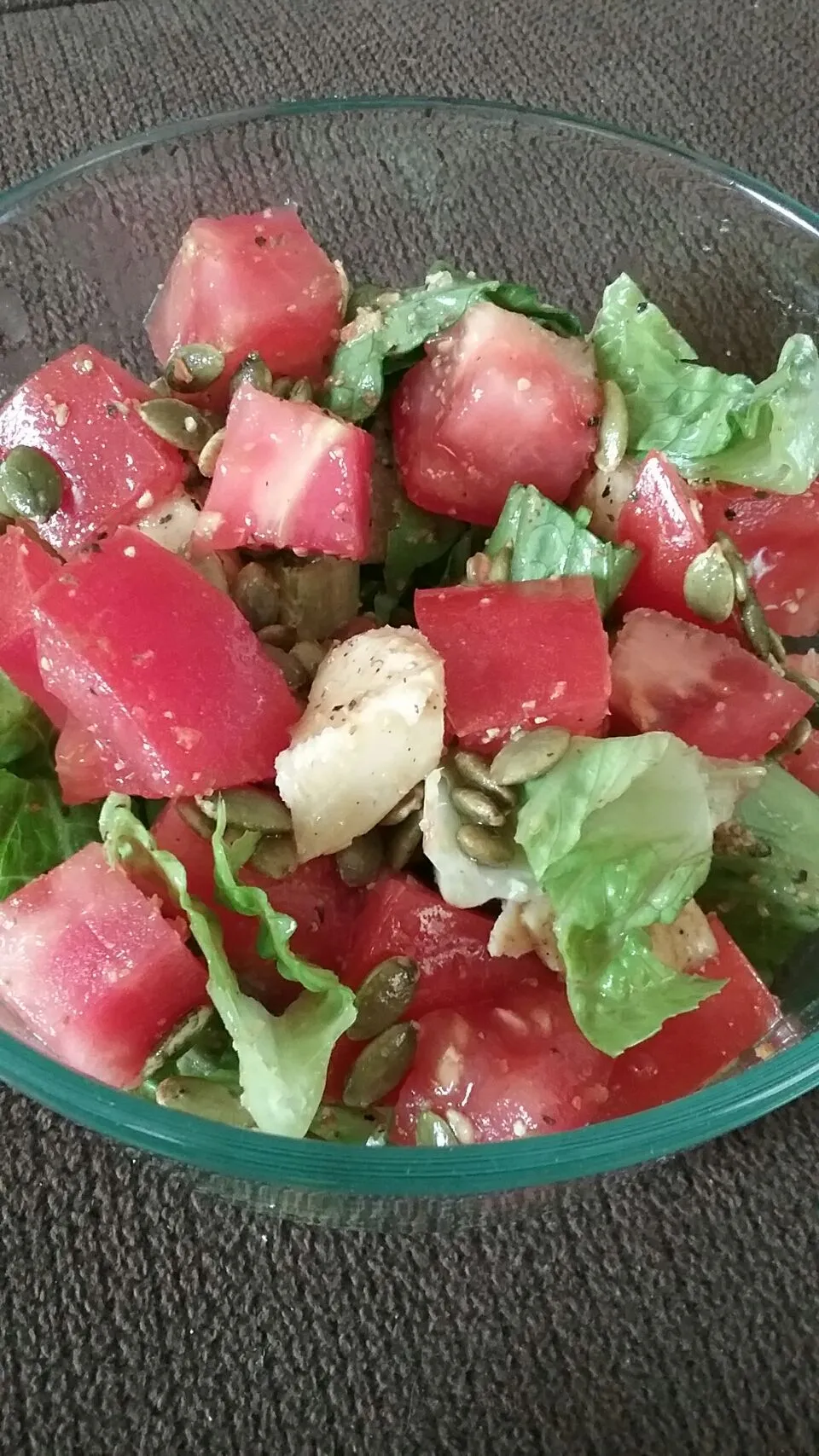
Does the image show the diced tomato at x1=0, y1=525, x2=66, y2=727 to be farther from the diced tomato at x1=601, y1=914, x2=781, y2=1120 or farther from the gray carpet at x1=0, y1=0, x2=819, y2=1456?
the diced tomato at x1=601, y1=914, x2=781, y2=1120

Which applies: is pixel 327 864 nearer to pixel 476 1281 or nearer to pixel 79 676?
pixel 79 676

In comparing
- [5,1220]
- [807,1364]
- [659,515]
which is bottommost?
[807,1364]

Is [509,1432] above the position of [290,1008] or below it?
below

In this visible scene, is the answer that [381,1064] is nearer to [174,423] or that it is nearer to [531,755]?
[531,755]

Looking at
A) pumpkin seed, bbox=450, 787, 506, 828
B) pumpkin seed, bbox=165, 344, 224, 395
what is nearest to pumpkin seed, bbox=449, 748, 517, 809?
pumpkin seed, bbox=450, 787, 506, 828

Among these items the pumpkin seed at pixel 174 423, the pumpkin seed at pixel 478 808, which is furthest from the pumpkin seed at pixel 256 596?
the pumpkin seed at pixel 478 808

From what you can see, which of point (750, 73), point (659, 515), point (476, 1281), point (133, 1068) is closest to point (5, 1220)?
point (133, 1068)
